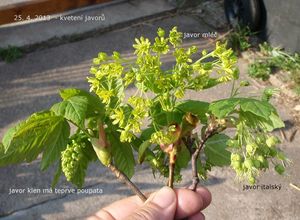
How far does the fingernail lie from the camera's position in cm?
132

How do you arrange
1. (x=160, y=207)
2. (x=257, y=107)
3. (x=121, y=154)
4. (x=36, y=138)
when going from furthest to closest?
(x=160, y=207)
(x=121, y=154)
(x=36, y=138)
(x=257, y=107)

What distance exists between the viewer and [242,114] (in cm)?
105

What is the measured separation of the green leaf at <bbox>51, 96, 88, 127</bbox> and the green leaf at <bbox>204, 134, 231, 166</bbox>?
0.36 meters

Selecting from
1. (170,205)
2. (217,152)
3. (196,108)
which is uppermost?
(196,108)

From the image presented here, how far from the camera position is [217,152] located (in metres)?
1.25

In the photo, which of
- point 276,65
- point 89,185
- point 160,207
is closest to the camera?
point 160,207

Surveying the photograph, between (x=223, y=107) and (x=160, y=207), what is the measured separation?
444 mm

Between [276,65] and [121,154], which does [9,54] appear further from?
[121,154]

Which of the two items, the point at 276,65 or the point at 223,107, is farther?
the point at 276,65

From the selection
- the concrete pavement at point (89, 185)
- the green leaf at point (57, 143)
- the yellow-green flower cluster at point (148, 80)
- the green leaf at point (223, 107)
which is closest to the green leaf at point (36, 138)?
the green leaf at point (57, 143)

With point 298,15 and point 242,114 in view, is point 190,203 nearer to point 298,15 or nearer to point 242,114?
point 242,114

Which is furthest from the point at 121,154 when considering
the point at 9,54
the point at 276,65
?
the point at 9,54

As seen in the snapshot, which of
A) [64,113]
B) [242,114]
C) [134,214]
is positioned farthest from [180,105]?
[134,214]

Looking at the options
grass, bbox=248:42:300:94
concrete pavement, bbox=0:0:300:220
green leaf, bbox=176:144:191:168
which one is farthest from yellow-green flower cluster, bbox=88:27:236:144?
grass, bbox=248:42:300:94
